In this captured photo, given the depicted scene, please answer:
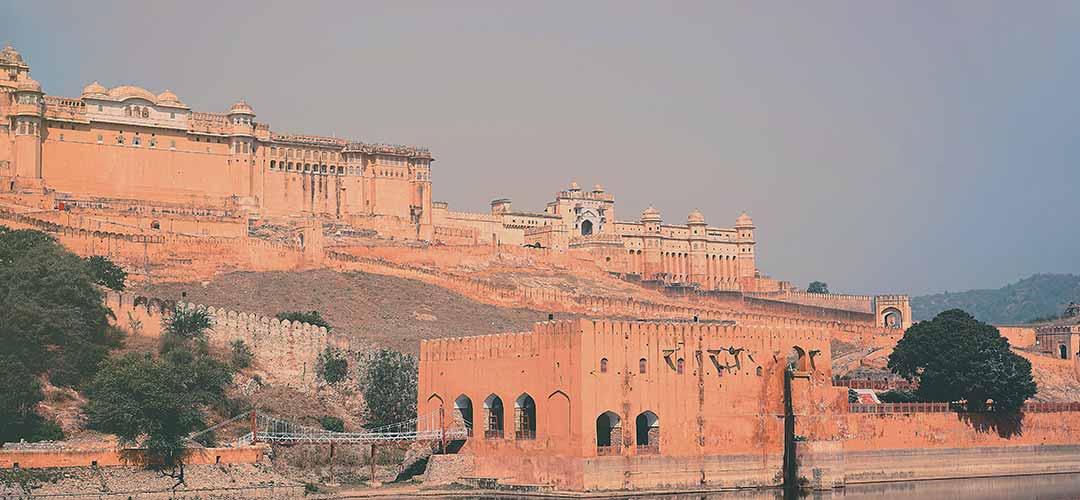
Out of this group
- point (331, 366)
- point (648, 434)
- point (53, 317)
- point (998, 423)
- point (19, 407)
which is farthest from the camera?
point (998, 423)

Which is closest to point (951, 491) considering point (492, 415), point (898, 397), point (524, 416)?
point (898, 397)

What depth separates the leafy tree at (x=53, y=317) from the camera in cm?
4578

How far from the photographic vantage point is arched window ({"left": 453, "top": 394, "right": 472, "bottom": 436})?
1736 inches

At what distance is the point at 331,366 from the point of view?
50.9m

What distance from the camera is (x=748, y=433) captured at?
1676 inches

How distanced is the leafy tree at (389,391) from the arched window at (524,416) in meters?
6.93

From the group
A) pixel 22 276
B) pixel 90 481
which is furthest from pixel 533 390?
pixel 22 276

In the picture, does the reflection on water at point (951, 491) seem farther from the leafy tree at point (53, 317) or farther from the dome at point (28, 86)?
the dome at point (28, 86)

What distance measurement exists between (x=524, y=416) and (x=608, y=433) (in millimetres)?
2581

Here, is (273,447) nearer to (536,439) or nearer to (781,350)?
(536,439)

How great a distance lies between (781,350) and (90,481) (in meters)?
19.2

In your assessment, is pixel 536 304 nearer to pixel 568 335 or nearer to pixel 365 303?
pixel 365 303

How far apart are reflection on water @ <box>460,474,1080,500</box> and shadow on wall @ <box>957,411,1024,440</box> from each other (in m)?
1.61

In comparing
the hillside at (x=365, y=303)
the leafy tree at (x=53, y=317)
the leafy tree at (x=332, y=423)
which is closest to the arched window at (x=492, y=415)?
the leafy tree at (x=332, y=423)
